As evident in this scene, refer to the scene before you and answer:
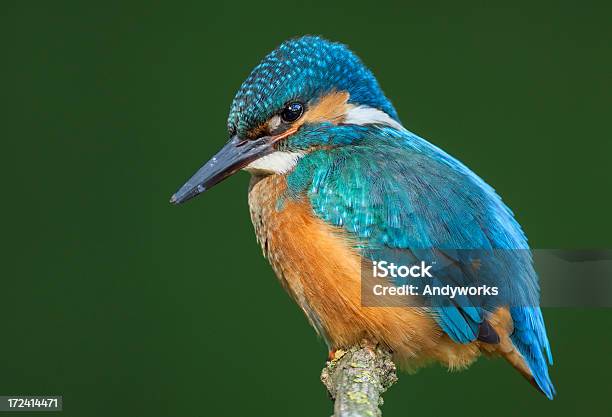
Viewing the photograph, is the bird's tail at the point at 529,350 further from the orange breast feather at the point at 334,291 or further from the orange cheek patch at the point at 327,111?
the orange cheek patch at the point at 327,111

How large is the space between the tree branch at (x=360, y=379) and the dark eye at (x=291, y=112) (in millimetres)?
543

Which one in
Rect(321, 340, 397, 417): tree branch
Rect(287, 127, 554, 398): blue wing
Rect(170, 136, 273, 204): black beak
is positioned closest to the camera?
Rect(321, 340, 397, 417): tree branch

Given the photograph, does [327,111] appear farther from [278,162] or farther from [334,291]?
[334,291]

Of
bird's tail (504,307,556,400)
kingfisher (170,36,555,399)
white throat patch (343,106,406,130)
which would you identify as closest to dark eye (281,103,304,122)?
kingfisher (170,36,555,399)

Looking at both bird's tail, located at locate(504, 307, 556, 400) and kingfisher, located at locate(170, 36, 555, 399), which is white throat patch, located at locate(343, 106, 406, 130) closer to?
kingfisher, located at locate(170, 36, 555, 399)

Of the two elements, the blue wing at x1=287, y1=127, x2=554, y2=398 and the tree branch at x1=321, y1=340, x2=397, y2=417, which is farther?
the blue wing at x1=287, y1=127, x2=554, y2=398

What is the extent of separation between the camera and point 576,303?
2225mm

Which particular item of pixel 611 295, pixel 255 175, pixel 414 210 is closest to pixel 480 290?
pixel 414 210

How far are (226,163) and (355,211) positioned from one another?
1.12ft

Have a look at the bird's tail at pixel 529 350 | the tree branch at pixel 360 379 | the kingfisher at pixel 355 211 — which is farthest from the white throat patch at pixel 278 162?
the bird's tail at pixel 529 350

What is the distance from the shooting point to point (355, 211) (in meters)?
2.05

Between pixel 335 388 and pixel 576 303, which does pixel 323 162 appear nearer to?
pixel 335 388

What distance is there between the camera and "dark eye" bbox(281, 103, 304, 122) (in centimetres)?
219

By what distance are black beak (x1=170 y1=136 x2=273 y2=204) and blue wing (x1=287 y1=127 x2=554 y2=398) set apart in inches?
4.1
